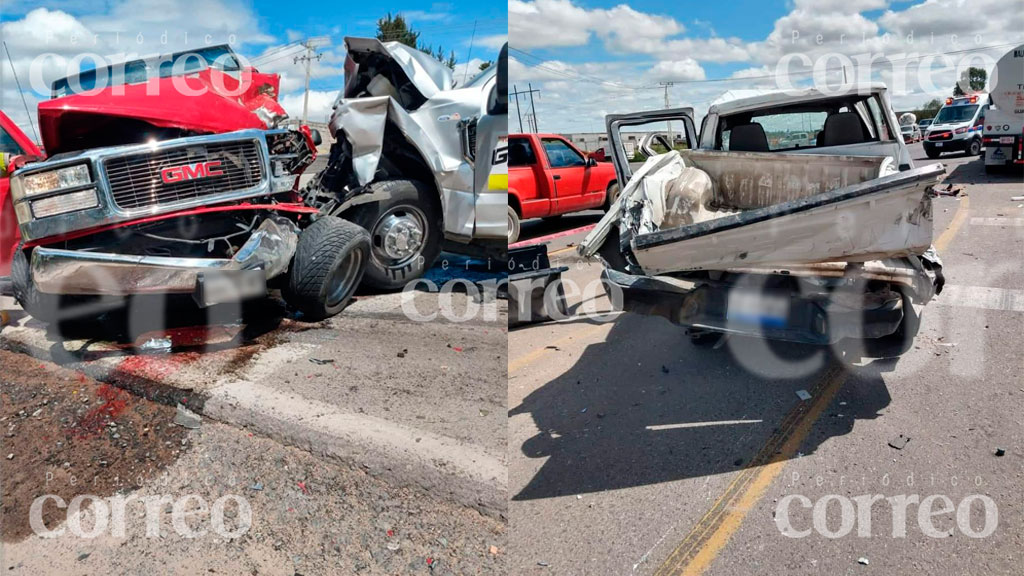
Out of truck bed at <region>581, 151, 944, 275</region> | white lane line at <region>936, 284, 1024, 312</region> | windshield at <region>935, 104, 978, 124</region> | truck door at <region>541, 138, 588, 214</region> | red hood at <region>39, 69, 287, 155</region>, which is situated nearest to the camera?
truck bed at <region>581, 151, 944, 275</region>

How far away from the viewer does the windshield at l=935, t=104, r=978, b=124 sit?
75.3ft

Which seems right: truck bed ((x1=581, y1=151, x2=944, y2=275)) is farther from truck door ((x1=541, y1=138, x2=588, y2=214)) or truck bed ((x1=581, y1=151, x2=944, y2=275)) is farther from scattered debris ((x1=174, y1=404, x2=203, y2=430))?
truck door ((x1=541, y1=138, x2=588, y2=214))

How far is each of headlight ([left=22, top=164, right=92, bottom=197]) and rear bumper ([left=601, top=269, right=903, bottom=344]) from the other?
3644mm

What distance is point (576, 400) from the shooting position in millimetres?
4340

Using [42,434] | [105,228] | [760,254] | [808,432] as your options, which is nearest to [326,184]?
[105,228]

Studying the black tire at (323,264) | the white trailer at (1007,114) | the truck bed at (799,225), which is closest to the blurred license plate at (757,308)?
the truck bed at (799,225)

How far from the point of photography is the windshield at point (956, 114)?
22.9 m

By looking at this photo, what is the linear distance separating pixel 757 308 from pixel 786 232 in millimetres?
688

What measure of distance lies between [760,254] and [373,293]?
3.95 meters

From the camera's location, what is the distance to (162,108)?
537cm

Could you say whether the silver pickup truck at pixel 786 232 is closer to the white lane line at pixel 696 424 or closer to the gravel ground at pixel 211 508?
the white lane line at pixel 696 424

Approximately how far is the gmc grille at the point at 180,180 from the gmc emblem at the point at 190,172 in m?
0.02

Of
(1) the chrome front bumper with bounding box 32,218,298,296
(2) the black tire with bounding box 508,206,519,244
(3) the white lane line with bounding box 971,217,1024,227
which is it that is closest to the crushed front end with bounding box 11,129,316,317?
(1) the chrome front bumper with bounding box 32,218,298,296

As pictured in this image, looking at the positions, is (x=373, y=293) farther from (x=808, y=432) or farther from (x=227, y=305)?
(x=808, y=432)
